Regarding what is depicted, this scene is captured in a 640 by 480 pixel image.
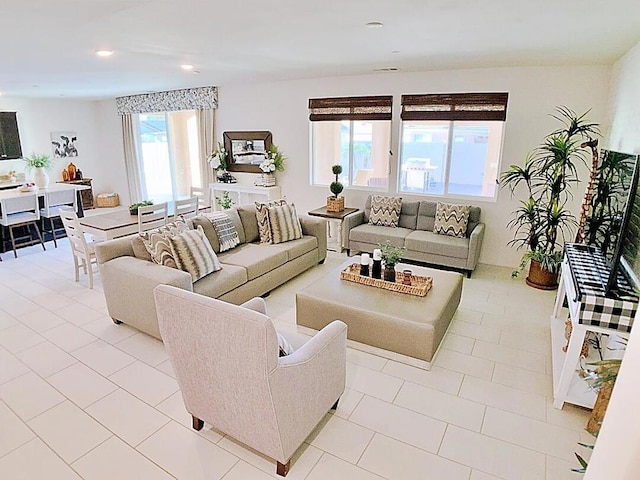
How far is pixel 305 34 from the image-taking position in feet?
9.98

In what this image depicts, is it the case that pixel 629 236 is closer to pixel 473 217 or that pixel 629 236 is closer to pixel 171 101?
pixel 473 217

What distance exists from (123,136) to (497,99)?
7.92m

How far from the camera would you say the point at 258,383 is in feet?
5.90

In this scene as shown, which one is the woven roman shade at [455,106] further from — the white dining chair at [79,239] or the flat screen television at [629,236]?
the white dining chair at [79,239]

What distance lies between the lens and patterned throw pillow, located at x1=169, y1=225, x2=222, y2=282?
3.38 meters

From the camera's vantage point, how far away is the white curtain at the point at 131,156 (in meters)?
8.73

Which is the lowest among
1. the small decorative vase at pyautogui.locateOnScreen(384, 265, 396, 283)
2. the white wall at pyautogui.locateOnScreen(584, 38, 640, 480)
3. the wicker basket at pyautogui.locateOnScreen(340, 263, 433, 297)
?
the wicker basket at pyautogui.locateOnScreen(340, 263, 433, 297)

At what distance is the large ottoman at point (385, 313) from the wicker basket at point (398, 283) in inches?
1.6

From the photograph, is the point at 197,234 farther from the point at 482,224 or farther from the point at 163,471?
the point at 482,224

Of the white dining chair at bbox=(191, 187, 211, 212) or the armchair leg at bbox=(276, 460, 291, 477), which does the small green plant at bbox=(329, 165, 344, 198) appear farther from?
the armchair leg at bbox=(276, 460, 291, 477)

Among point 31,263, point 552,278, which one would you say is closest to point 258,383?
point 552,278

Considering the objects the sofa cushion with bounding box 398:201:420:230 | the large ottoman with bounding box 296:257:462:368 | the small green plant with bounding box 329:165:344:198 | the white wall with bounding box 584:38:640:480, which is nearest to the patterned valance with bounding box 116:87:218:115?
the small green plant with bounding box 329:165:344:198

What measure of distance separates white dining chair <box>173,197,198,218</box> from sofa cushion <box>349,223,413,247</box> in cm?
217

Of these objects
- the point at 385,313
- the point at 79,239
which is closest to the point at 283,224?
the point at 385,313
